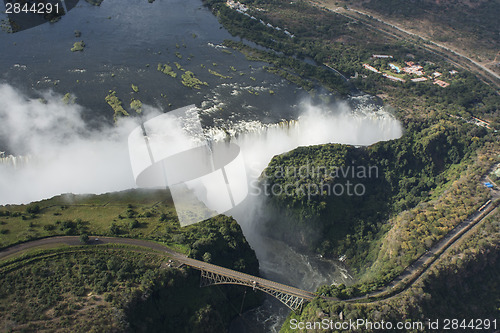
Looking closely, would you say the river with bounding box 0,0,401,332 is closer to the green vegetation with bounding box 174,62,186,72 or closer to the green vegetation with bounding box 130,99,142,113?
the green vegetation with bounding box 174,62,186,72

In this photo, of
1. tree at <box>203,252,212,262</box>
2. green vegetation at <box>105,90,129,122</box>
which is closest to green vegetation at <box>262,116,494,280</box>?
tree at <box>203,252,212,262</box>

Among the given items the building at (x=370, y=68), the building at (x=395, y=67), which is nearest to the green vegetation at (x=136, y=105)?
the building at (x=370, y=68)

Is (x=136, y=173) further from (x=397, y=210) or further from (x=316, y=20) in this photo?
(x=316, y=20)

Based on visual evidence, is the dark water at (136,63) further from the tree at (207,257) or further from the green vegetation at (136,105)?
the tree at (207,257)

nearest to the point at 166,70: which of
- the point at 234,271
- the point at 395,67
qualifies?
the point at 234,271

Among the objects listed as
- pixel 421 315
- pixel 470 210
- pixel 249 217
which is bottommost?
pixel 249 217

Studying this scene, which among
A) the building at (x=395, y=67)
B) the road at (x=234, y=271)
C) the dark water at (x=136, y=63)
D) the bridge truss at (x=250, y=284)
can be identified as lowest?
the bridge truss at (x=250, y=284)

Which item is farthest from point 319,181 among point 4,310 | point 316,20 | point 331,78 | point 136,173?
point 316,20
